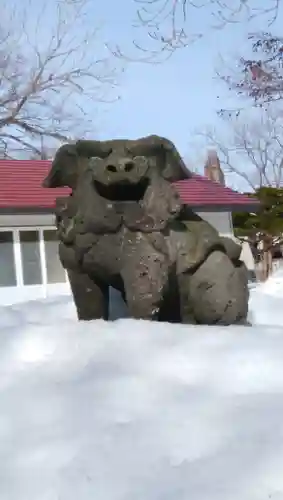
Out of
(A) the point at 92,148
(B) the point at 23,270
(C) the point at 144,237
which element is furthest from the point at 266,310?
(B) the point at 23,270

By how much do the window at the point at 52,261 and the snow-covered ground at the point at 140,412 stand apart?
354 inches

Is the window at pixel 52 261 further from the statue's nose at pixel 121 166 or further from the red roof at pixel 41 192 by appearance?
the statue's nose at pixel 121 166

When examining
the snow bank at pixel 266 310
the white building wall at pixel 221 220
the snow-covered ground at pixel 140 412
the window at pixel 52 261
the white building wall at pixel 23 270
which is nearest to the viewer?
the snow-covered ground at pixel 140 412

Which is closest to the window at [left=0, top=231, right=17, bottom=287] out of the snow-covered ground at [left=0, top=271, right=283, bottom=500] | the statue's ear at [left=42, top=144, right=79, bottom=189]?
the statue's ear at [left=42, top=144, right=79, bottom=189]

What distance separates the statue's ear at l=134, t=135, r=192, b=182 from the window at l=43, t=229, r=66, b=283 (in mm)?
8624

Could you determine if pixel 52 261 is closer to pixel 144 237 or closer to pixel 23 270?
pixel 23 270

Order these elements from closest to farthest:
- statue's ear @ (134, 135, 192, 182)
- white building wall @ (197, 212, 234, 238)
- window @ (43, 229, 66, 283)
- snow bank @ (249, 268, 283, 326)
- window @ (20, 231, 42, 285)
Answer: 1. statue's ear @ (134, 135, 192, 182)
2. snow bank @ (249, 268, 283, 326)
3. window @ (20, 231, 42, 285)
4. window @ (43, 229, 66, 283)
5. white building wall @ (197, 212, 234, 238)

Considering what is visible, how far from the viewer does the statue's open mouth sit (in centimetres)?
235

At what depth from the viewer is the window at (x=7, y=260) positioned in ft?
34.7

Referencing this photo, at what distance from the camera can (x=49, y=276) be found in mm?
10922

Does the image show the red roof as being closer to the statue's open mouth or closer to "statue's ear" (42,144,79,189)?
"statue's ear" (42,144,79,189)

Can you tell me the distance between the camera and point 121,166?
230 cm

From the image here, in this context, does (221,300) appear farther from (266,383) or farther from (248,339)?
(266,383)

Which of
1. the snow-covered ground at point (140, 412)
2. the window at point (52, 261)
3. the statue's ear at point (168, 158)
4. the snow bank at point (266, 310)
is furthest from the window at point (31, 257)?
the snow-covered ground at point (140, 412)
